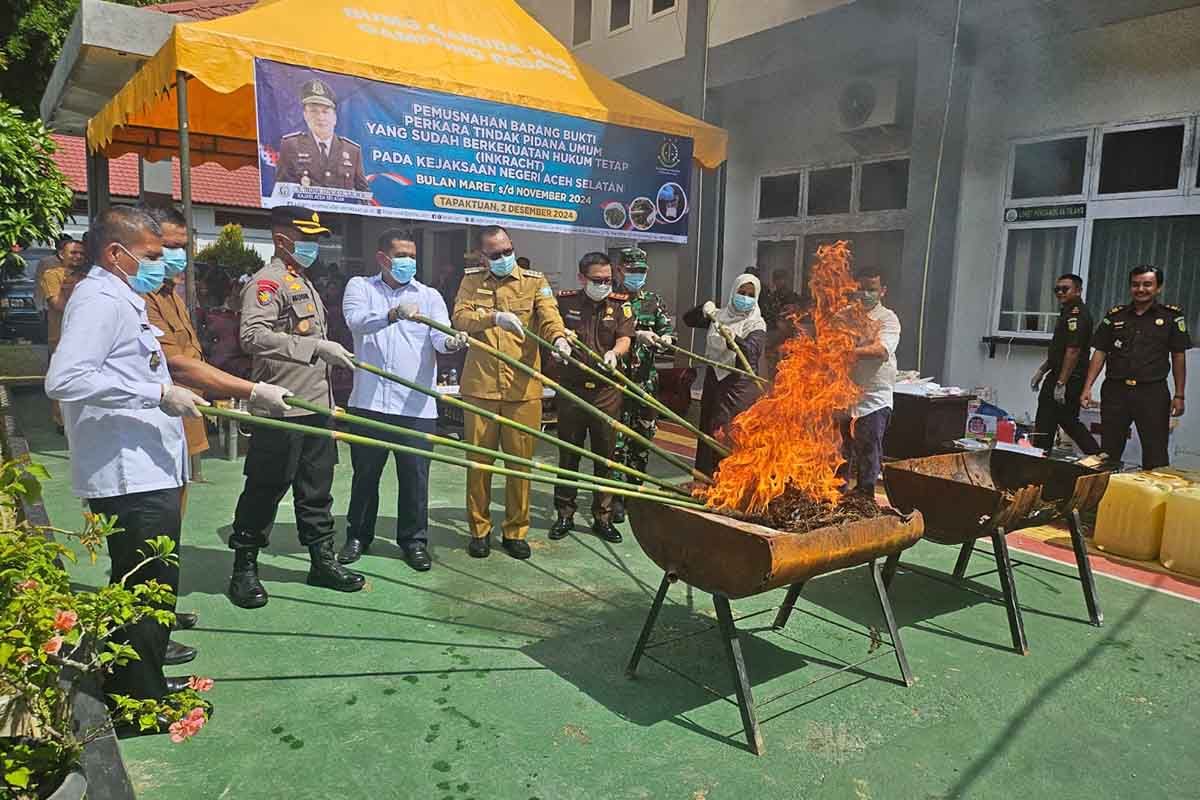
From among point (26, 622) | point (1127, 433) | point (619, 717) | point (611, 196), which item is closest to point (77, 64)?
point (611, 196)

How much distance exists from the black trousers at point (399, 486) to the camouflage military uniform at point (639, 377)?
5.10 feet

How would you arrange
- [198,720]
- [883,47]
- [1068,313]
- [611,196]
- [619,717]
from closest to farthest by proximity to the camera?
[198,720]
[619,717]
[1068,313]
[611,196]
[883,47]

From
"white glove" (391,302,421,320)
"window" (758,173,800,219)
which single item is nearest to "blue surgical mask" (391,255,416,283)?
"white glove" (391,302,421,320)

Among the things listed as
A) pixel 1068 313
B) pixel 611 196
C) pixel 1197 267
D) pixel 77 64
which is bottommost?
pixel 1068 313

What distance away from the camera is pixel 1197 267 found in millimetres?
7051

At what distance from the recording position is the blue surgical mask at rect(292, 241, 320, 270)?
4.10 meters

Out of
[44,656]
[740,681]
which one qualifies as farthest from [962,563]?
[44,656]

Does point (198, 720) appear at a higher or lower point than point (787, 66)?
lower

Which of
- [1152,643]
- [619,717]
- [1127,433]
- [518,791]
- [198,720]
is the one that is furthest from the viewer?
[1127,433]

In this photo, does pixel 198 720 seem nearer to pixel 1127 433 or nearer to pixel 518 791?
pixel 518 791

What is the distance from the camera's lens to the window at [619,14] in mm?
12273

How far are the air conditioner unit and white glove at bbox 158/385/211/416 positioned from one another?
27.5 feet

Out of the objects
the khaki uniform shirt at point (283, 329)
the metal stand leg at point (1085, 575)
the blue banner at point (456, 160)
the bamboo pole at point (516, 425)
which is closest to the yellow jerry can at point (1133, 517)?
the metal stand leg at point (1085, 575)

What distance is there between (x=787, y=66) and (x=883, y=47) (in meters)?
1.14
